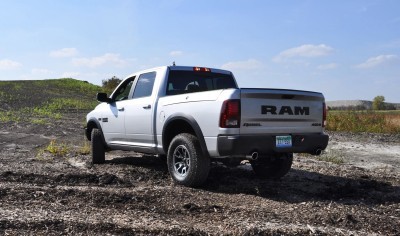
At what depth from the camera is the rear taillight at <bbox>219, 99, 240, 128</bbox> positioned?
5.24 m

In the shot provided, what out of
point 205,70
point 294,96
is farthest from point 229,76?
point 294,96

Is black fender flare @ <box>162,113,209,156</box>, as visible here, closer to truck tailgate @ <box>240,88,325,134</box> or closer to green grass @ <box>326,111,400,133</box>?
truck tailgate @ <box>240,88,325,134</box>

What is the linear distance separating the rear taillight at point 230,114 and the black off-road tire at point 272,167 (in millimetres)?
1622

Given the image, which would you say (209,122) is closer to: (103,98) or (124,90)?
(124,90)

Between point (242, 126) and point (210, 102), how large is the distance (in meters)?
0.54

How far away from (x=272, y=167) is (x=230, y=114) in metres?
2.17

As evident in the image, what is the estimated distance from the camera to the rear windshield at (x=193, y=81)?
6.93 m

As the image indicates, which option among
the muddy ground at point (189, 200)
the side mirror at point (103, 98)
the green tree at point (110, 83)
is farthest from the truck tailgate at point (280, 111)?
the green tree at point (110, 83)

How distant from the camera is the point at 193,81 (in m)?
7.13

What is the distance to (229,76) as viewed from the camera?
7.69m

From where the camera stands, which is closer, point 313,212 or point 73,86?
point 313,212

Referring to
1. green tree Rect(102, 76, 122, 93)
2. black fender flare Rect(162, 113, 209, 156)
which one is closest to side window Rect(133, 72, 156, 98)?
black fender flare Rect(162, 113, 209, 156)

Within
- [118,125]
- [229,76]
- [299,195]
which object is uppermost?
[229,76]

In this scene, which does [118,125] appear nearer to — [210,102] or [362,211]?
[210,102]
